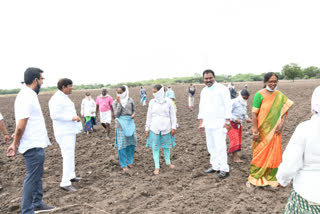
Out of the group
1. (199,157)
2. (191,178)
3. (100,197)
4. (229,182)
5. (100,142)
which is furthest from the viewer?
(100,142)

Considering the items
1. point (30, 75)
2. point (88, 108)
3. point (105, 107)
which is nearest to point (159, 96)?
point (30, 75)

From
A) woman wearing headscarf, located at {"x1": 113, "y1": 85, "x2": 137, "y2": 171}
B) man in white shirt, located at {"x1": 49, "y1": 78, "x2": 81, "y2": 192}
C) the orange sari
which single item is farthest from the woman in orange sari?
man in white shirt, located at {"x1": 49, "y1": 78, "x2": 81, "y2": 192}

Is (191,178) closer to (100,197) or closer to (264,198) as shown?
(264,198)

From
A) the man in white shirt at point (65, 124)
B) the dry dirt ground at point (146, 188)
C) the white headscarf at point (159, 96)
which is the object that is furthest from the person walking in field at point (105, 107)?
the man in white shirt at point (65, 124)

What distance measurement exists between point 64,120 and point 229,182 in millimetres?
3037

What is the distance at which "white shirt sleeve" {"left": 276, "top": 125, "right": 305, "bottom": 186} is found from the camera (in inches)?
70.5

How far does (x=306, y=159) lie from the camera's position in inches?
71.3

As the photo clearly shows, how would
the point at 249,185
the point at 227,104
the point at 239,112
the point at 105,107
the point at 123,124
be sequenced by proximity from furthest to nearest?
the point at 105,107
the point at 239,112
the point at 123,124
the point at 227,104
the point at 249,185

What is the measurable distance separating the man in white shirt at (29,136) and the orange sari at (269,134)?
3319 mm

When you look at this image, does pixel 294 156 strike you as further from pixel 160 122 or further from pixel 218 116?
pixel 160 122

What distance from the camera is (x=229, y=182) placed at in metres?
4.09

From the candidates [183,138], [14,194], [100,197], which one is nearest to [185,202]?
[100,197]

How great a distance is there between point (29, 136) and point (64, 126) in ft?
2.89

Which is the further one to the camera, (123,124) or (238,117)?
(238,117)
